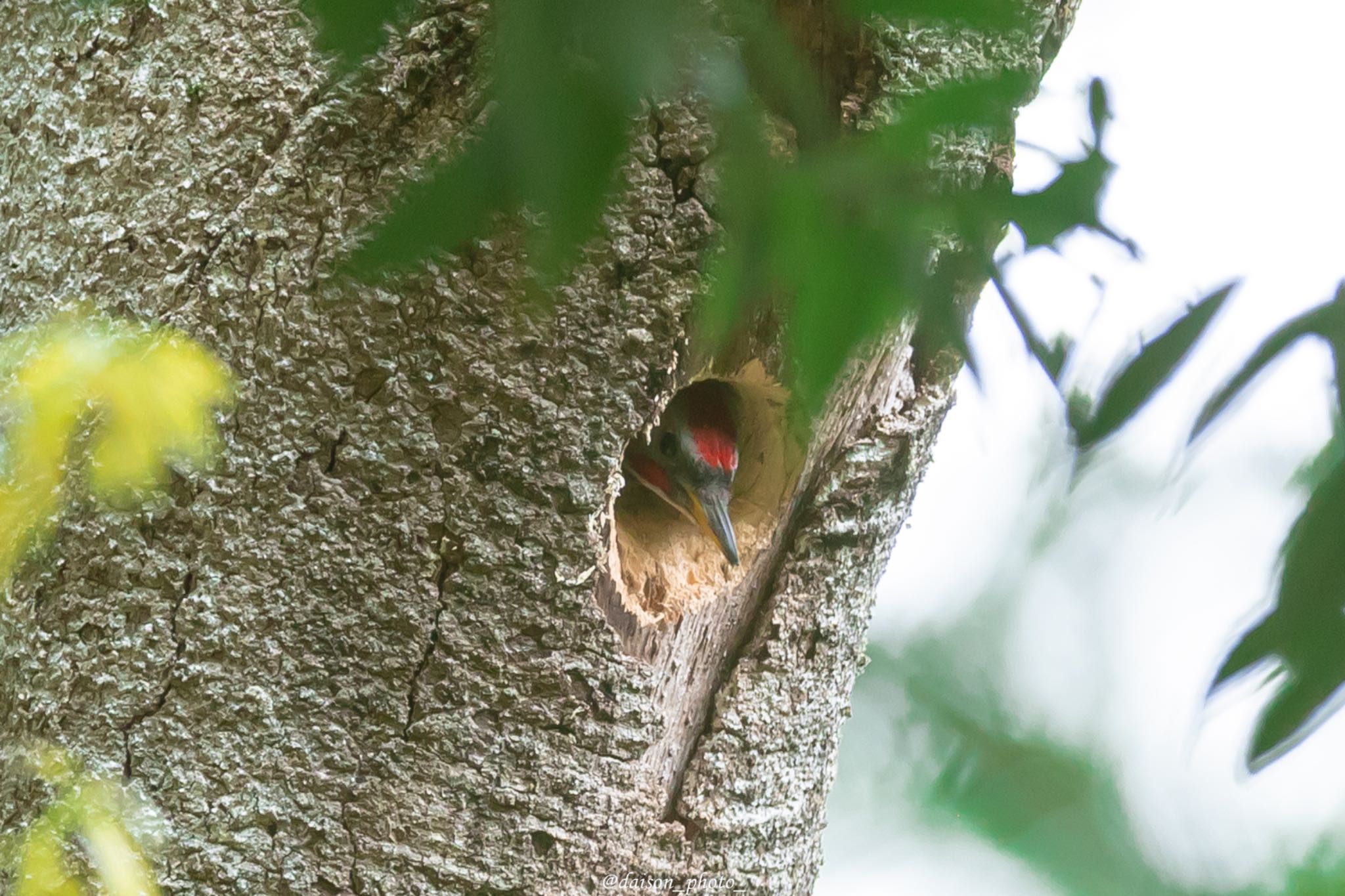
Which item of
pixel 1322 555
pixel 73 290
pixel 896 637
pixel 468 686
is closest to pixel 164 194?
pixel 73 290

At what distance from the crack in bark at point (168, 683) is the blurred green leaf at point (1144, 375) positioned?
1078mm

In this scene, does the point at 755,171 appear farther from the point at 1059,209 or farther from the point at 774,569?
the point at 774,569

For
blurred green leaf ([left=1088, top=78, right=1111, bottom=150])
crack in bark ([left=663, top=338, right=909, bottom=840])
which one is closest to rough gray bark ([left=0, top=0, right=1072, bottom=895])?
crack in bark ([left=663, top=338, right=909, bottom=840])

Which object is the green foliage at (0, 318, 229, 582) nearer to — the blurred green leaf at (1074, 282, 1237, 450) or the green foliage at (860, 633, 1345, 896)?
the blurred green leaf at (1074, 282, 1237, 450)

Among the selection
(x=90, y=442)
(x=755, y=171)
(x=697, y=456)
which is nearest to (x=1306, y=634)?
(x=755, y=171)

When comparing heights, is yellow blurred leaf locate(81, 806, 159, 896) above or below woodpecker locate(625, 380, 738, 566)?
below

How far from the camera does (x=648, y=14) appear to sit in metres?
0.60

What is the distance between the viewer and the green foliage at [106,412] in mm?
1308

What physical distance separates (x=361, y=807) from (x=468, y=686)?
197 mm

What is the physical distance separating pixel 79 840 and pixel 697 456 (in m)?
1.26

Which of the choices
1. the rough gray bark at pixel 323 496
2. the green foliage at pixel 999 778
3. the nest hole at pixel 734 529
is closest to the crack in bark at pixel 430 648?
the rough gray bark at pixel 323 496

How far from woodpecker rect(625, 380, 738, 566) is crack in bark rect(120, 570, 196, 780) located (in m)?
0.89

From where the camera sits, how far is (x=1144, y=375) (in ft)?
2.19

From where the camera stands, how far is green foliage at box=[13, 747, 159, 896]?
4.45 feet
